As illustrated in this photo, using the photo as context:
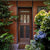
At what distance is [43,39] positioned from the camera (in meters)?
0.84

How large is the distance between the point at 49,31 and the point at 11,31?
→ 98.5 inches

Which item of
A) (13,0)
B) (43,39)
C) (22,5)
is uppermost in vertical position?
(13,0)

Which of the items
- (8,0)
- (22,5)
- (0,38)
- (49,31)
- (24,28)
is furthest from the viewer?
(24,28)

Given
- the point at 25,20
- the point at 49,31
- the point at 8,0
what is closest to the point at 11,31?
the point at 25,20

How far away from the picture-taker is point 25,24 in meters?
3.33

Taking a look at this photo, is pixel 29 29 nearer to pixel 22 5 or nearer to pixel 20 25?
pixel 20 25

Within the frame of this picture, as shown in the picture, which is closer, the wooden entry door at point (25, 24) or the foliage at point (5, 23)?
the foliage at point (5, 23)

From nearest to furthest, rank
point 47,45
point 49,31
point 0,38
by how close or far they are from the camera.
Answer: point 47,45 < point 49,31 < point 0,38

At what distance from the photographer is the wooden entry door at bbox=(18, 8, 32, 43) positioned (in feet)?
10.7

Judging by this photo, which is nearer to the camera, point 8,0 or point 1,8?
point 1,8

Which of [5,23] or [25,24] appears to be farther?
[25,24]

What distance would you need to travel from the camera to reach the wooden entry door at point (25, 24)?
10.7ft

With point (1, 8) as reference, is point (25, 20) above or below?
below

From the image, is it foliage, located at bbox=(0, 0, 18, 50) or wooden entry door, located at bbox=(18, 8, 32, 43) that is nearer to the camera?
foliage, located at bbox=(0, 0, 18, 50)
